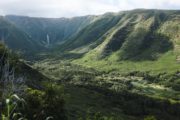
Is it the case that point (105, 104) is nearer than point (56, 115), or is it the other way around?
point (56, 115)

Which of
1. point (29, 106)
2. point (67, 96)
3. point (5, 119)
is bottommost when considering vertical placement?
point (67, 96)

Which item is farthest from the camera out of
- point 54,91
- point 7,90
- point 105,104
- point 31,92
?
point 105,104

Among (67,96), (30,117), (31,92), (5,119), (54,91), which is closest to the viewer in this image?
(5,119)

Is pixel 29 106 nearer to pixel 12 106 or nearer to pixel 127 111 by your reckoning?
pixel 12 106

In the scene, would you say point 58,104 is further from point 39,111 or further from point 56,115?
point 39,111

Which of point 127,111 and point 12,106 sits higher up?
point 12,106

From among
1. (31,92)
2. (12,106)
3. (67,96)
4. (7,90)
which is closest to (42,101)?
(31,92)

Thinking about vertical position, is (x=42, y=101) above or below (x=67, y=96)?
above

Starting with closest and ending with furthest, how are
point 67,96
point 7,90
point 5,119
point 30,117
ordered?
point 5,119 → point 7,90 → point 30,117 → point 67,96

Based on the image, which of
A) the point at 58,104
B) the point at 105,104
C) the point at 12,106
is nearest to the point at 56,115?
the point at 58,104
